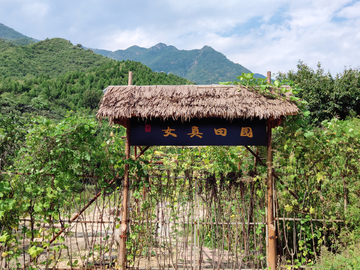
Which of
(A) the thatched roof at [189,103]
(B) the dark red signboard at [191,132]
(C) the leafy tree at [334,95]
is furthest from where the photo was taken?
(C) the leafy tree at [334,95]

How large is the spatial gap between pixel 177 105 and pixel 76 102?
3214 cm

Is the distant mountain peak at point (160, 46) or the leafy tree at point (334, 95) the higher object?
the distant mountain peak at point (160, 46)

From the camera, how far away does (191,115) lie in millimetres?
4023

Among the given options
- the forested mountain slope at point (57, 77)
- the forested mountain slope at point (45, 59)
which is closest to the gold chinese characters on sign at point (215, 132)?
the forested mountain slope at point (57, 77)

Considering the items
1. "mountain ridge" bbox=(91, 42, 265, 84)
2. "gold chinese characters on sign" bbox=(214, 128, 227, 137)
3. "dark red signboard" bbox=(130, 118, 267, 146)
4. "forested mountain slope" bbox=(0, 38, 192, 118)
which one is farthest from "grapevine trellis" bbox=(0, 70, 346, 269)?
"mountain ridge" bbox=(91, 42, 265, 84)

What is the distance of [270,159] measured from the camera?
430 centimetres

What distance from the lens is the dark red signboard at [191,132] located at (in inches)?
167

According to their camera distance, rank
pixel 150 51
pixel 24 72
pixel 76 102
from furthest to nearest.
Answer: pixel 150 51
pixel 24 72
pixel 76 102

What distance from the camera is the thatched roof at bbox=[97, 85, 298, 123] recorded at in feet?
13.1

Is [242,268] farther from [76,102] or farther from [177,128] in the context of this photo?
[76,102]

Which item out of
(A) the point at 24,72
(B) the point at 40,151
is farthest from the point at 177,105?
(A) the point at 24,72

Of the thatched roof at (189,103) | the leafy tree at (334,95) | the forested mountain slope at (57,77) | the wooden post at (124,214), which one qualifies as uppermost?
the forested mountain slope at (57,77)

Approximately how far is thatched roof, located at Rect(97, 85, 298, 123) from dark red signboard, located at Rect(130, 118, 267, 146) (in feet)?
0.58

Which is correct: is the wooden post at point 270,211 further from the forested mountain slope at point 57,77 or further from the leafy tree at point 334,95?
the forested mountain slope at point 57,77
